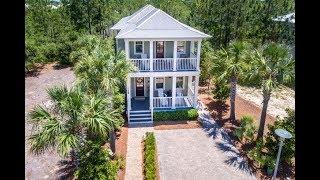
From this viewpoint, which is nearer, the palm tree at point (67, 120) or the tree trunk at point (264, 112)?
the palm tree at point (67, 120)

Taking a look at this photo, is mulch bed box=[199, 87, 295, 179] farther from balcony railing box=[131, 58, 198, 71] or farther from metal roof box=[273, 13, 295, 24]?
metal roof box=[273, 13, 295, 24]

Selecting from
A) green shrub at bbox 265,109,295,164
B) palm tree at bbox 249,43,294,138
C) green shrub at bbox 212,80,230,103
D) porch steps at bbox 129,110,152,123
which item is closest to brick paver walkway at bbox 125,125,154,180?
porch steps at bbox 129,110,152,123

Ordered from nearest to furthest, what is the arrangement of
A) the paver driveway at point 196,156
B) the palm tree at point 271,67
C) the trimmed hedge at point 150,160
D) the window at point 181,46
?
the trimmed hedge at point 150,160, the paver driveway at point 196,156, the palm tree at point 271,67, the window at point 181,46

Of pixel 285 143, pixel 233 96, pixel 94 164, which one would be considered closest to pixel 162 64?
pixel 233 96

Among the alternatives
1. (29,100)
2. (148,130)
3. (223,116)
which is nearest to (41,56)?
(29,100)

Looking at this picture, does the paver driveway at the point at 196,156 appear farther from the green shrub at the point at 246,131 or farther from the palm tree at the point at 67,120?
the palm tree at the point at 67,120

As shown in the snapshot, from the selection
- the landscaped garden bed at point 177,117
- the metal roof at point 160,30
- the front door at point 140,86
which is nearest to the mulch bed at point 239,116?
the landscaped garden bed at point 177,117
